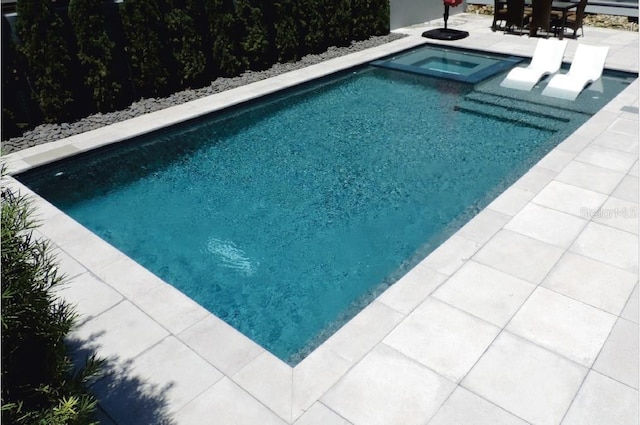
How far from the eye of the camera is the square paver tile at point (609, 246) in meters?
6.03

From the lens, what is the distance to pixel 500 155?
31.1ft

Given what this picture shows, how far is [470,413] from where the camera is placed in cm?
414

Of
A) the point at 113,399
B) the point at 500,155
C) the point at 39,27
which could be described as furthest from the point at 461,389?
the point at 39,27

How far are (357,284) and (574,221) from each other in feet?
10.2

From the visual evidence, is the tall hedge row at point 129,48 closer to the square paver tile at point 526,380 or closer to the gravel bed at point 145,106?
the gravel bed at point 145,106

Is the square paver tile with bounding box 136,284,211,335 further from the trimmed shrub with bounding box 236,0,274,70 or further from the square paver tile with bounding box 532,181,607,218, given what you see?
the trimmed shrub with bounding box 236,0,274,70

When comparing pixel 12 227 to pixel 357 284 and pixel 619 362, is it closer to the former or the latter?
pixel 357 284

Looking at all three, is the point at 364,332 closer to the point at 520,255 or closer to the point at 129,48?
the point at 520,255

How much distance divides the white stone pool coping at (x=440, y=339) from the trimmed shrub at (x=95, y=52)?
4654mm

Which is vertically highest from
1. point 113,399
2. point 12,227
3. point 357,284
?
point 12,227

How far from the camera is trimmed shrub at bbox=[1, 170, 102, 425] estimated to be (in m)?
2.74

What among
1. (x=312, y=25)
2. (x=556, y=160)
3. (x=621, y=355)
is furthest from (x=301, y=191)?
(x=312, y=25)

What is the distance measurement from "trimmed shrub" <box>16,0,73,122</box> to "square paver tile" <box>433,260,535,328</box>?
8935 mm

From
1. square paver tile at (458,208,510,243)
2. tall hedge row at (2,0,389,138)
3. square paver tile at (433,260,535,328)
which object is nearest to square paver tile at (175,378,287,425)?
square paver tile at (433,260,535,328)
